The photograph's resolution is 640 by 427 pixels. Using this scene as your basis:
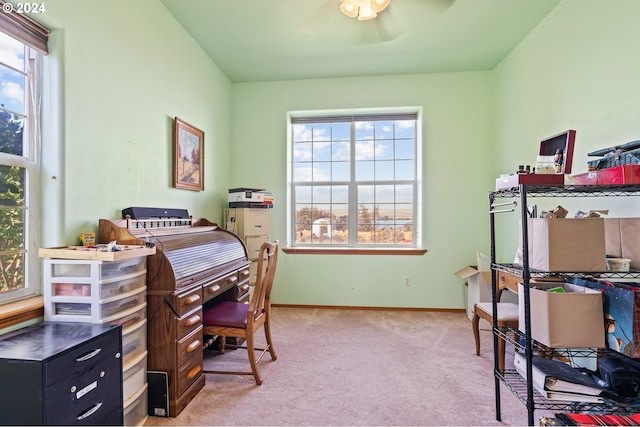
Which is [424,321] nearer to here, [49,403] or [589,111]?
[589,111]

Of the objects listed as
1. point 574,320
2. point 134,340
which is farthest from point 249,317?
point 574,320

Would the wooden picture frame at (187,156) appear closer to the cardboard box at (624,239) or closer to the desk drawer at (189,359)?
the desk drawer at (189,359)

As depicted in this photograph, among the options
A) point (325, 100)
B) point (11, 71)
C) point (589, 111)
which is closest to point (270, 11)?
point (325, 100)

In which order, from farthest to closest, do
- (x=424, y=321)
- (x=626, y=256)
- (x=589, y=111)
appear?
(x=424, y=321) → (x=589, y=111) → (x=626, y=256)

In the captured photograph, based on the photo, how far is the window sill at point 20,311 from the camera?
1.38m

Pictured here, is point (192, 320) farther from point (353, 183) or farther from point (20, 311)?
point (353, 183)

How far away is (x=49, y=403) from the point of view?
3.72 ft

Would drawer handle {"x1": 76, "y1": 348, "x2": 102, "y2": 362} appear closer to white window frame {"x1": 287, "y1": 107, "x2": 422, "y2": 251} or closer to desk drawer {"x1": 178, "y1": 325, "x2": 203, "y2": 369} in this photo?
→ desk drawer {"x1": 178, "y1": 325, "x2": 203, "y2": 369}

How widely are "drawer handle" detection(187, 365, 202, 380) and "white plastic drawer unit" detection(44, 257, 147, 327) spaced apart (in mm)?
587

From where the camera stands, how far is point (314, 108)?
3.94 metres

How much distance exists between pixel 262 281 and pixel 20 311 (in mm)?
1279

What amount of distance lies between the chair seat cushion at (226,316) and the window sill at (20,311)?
931mm

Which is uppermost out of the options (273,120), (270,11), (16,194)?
(270,11)

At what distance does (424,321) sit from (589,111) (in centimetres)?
244
